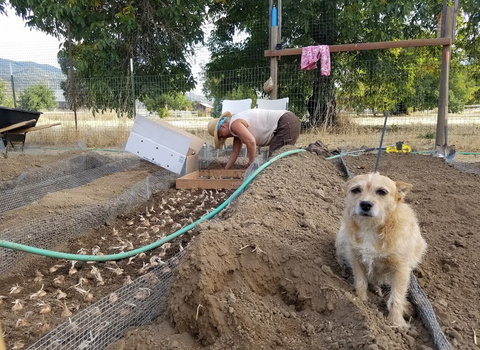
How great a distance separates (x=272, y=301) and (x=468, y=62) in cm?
1589

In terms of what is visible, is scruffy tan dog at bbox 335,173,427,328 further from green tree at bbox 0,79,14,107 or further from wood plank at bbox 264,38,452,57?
green tree at bbox 0,79,14,107

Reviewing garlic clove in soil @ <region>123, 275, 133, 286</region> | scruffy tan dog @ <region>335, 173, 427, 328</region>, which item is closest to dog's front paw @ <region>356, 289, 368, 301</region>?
scruffy tan dog @ <region>335, 173, 427, 328</region>

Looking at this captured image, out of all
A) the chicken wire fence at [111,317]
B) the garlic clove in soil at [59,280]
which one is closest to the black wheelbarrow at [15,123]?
the garlic clove in soil at [59,280]

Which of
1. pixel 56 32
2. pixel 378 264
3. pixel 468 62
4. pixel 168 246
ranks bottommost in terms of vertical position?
pixel 168 246

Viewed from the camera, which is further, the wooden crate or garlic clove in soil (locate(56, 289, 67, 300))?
the wooden crate

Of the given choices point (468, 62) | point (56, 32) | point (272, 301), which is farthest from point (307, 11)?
point (272, 301)

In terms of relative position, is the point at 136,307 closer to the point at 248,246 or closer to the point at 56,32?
the point at 248,246

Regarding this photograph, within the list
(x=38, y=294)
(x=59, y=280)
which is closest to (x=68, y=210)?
(x=59, y=280)

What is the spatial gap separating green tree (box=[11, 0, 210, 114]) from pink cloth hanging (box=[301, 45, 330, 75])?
5.07m

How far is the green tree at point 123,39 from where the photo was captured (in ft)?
40.1

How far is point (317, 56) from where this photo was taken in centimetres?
932

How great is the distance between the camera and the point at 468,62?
14.6 m

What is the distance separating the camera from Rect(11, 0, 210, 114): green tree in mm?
12234

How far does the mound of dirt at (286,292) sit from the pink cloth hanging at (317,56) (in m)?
6.35
